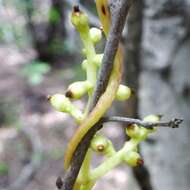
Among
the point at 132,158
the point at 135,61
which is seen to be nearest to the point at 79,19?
the point at 132,158

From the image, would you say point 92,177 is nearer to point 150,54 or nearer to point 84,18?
point 84,18

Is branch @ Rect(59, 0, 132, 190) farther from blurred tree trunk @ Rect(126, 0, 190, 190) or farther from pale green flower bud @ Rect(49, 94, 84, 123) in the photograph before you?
blurred tree trunk @ Rect(126, 0, 190, 190)

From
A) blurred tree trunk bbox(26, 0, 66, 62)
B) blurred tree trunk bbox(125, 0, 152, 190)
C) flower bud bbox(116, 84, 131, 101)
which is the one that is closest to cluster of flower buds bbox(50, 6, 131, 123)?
flower bud bbox(116, 84, 131, 101)

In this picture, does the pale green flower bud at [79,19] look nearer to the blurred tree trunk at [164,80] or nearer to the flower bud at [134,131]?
the flower bud at [134,131]

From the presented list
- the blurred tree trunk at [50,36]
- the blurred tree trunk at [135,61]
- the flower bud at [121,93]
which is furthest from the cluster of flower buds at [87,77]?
the blurred tree trunk at [50,36]

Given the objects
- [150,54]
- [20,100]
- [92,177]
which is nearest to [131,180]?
[150,54]

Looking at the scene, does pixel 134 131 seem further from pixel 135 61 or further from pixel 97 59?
pixel 135 61
